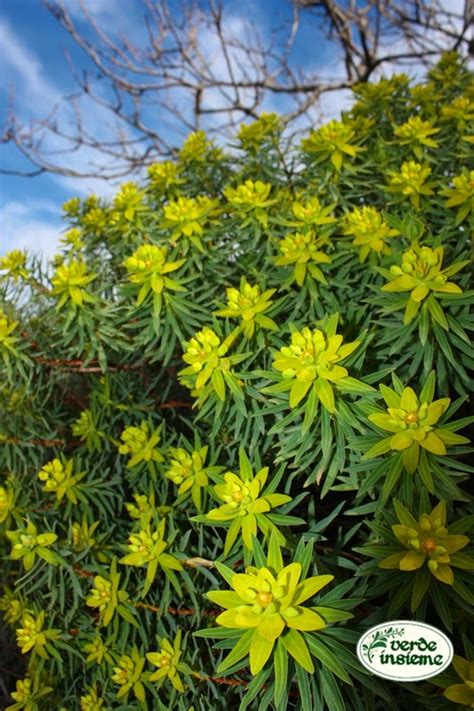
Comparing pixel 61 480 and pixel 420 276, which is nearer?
pixel 420 276

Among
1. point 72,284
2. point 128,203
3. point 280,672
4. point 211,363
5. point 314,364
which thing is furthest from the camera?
point 128,203

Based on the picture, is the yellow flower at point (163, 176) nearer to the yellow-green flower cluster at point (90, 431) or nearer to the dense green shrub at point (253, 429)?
the dense green shrub at point (253, 429)

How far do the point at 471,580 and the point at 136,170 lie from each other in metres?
3.61

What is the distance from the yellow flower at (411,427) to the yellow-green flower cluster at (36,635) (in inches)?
31.4

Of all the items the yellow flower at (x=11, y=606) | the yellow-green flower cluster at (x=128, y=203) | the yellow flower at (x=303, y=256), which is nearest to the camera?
the yellow flower at (x=303, y=256)

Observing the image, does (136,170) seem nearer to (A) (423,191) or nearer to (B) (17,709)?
(A) (423,191)

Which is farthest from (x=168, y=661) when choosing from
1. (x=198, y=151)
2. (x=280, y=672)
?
(x=198, y=151)

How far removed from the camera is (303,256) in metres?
1.10

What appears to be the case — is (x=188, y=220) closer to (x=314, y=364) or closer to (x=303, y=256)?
(x=303, y=256)

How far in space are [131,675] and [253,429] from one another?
51cm

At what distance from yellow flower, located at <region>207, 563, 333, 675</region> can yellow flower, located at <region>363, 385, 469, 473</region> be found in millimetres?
193

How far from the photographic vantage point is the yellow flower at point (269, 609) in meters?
0.70

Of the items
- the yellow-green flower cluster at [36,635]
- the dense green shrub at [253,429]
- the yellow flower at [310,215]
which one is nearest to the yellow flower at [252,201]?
the dense green shrub at [253,429]

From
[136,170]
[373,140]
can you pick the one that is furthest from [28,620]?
[136,170]
